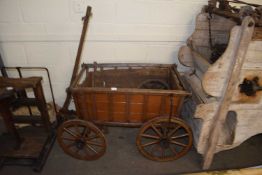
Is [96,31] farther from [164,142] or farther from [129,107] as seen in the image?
[164,142]

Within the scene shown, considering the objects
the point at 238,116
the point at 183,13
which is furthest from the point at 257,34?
the point at 183,13

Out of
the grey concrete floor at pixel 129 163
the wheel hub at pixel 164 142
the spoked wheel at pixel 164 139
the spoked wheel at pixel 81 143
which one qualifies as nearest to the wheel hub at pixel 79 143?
the spoked wheel at pixel 81 143

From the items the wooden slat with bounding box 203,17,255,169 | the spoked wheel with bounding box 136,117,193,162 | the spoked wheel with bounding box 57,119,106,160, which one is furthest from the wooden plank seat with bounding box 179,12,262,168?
the spoked wheel with bounding box 57,119,106,160

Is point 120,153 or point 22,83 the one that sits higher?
point 22,83

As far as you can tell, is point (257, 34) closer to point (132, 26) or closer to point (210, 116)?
point (210, 116)

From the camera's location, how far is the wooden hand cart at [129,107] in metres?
1.48

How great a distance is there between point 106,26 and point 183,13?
76cm

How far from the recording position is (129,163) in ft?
5.83

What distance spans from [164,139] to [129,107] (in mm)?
459

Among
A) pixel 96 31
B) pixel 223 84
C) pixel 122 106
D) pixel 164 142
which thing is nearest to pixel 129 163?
pixel 164 142

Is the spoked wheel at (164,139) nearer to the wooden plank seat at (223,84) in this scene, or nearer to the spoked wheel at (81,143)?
the wooden plank seat at (223,84)

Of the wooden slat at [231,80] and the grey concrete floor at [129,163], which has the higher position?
the wooden slat at [231,80]

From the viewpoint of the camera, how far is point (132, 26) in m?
1.94

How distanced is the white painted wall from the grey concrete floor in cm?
92
